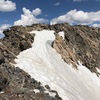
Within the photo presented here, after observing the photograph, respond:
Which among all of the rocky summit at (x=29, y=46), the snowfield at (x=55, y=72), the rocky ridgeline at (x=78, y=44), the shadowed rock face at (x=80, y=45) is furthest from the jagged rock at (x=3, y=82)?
the shadowed rock face at (x=80, y=45)

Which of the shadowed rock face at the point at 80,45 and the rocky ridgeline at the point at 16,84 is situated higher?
the shadowed rock face at the point at 80,45

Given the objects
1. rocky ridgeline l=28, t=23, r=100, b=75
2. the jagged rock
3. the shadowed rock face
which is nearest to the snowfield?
rocky ridgeline l=28, t=23, r=100, b=75

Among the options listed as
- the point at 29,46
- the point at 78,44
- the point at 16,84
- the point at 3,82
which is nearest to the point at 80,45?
the point at 78,44

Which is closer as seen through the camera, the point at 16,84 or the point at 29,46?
the point at 16,84

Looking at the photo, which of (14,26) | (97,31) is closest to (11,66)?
(14,26)

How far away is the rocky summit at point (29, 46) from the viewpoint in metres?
42.3

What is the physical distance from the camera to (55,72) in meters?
59.4

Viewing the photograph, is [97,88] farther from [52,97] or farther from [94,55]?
[52,97]

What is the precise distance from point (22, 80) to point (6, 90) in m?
6.45

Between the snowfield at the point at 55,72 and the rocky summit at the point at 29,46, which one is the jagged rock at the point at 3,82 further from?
the snowfield at the point at 55,72

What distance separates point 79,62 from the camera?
269ft

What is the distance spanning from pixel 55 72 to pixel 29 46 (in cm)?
1186

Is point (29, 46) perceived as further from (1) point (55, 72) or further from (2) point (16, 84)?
(2) point (16, 84)

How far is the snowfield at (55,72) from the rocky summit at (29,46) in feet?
6.39
